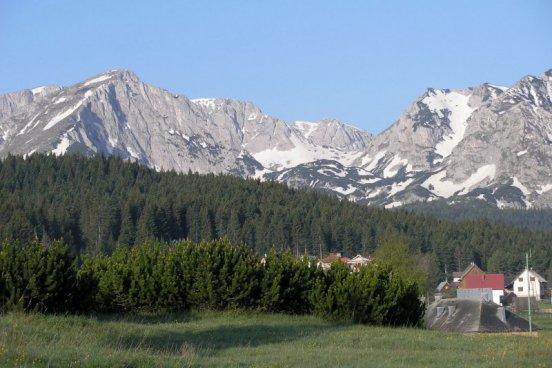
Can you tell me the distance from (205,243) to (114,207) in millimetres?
138591

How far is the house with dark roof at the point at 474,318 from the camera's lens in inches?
2768

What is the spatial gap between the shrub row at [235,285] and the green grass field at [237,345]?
128 inches

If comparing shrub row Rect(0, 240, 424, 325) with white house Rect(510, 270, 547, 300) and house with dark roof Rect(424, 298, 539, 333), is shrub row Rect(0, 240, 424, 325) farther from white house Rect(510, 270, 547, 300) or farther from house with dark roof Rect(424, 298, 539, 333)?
white house Rect(510, 270, 547, 300)

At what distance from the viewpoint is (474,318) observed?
71.8 meters

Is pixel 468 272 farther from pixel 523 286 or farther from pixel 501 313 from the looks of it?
pixel 501 313

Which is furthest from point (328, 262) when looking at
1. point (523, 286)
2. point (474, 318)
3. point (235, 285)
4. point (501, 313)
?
point (235, 285)

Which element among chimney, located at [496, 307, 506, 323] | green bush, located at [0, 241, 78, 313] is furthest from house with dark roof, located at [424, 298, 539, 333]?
green bush, located at [0, 241, 78, 313]

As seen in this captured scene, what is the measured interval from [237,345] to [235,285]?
13037mm

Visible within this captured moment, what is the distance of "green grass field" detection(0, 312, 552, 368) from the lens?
25.0 meters

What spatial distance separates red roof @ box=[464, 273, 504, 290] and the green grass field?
370ft

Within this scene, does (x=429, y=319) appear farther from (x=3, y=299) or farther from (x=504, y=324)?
(x=3, y=299)

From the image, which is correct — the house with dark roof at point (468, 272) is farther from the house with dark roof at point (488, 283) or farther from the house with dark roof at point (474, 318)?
the house with dark roof at point (474, 318)

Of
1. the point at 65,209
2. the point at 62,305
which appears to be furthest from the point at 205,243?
the point at 65,209

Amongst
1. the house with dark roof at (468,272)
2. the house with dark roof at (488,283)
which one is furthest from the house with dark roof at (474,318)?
the house with dark roof at (468,272)
